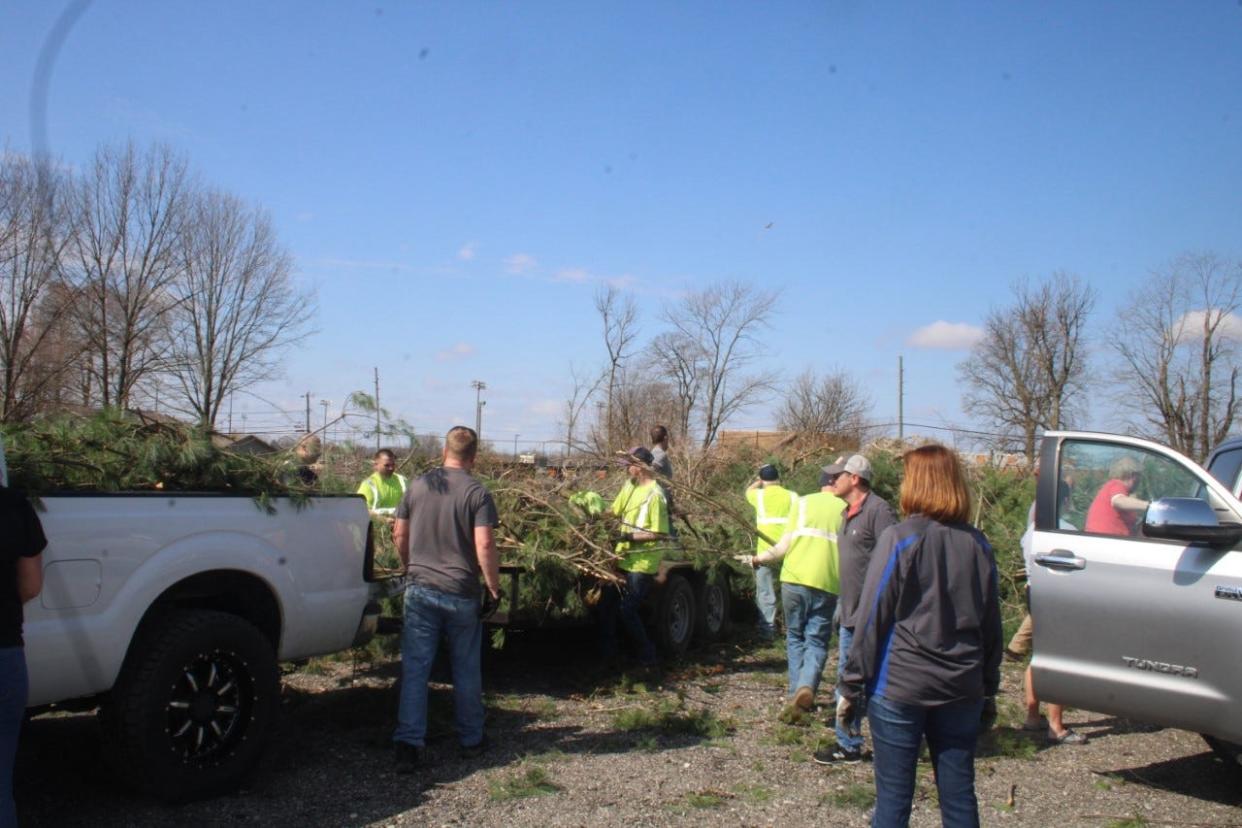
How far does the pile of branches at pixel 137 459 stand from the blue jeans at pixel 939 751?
3.52 m

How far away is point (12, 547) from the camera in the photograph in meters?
3.80

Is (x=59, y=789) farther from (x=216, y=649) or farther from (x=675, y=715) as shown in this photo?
(x=675, y=715)

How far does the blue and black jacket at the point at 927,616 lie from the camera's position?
3578mm

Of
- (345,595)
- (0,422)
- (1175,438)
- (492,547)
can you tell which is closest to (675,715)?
(492,547)

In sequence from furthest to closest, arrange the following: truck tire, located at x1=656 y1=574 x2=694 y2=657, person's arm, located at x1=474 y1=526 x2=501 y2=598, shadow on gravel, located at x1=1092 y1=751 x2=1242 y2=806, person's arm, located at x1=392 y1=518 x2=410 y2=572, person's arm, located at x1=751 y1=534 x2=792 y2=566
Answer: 1. truck tire, located at x1=656 y1=574 x2=694 y2=657
2. person's arm, located at x1=751 y1=534 x2=792 y2=566
3. person's arm, located at x1=392 y1=518 x2=410 y2=572
4. person's arm, located at x1=474 y1=526 x2=501 y2=598
5. shadow on gravel, located at x1=1092 y1=751 x2=1242 y2=806

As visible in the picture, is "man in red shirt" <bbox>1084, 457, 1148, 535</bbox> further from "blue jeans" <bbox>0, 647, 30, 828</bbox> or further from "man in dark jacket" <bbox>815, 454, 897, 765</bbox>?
"blue jeans" <bbox>0, 647, 30, 828</bbox>

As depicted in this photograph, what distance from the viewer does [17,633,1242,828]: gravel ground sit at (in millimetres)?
5035

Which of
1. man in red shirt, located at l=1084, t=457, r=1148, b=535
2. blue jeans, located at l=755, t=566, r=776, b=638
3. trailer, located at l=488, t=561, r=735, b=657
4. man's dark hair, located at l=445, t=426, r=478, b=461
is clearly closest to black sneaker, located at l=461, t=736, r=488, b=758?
trailer, located at l=488, t=561, r=735, b=657

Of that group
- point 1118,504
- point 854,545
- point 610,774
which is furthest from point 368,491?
point 1118,504

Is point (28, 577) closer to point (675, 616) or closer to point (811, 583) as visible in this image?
point (811, 583)

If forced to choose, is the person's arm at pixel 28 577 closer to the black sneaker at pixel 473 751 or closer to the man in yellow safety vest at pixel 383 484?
the black sneaker at pixel 473 751

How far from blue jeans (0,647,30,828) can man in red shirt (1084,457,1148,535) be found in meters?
5.06

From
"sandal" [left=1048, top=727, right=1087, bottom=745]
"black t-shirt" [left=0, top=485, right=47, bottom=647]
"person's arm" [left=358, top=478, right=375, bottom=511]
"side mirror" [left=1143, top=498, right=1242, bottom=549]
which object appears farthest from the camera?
"person's arm" [left=358, top=478, right=375, bottom=511]

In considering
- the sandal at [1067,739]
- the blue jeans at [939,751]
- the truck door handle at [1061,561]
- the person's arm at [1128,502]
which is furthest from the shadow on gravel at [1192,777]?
the blue jeans at [939,751]
